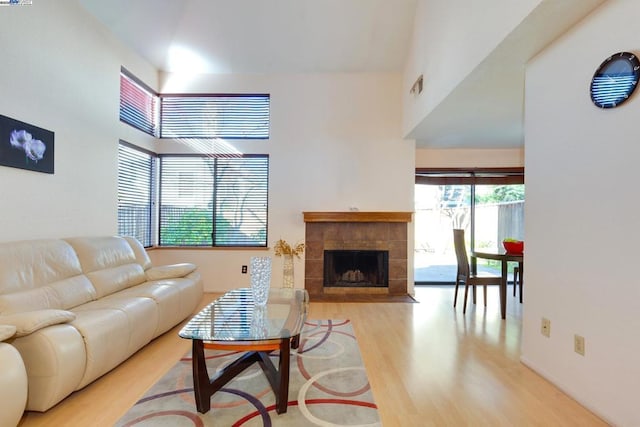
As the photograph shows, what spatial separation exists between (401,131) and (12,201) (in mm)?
4381

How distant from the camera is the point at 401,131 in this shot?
4.54 meters

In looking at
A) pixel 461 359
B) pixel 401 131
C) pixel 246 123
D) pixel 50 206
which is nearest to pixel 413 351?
pixel 461 359

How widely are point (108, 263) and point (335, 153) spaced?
313 cm

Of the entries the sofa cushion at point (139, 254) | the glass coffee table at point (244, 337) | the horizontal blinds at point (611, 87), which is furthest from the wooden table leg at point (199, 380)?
the horizontal blinds at point (611, 87)

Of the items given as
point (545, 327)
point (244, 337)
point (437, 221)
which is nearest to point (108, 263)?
point (244, 337)

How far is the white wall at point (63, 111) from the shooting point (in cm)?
238

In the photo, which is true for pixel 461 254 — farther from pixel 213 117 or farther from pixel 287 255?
pixel 213 117

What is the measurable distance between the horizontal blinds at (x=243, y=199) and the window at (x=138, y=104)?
1.13 m

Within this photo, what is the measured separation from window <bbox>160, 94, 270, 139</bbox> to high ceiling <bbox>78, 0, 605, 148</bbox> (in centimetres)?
43

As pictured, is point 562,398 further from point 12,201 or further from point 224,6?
point 224,6

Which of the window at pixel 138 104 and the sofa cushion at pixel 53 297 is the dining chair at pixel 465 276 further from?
the window at pixel 138 104

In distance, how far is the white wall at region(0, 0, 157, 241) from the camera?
7.80 ft

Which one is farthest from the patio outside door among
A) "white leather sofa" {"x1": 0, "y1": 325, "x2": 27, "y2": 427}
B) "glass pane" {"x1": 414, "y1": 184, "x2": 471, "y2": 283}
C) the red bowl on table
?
"white leather sofa" {"x1": 0, "y1": 325, "x2": 27, "y2": 427}

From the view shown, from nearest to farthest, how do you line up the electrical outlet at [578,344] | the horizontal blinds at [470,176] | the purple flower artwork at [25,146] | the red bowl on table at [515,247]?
1. the electrical outlet at [578,344]
2. the purple flower artwork at [25,146]
3. the red bowl on table at [515,247]
4. the horizontal blinds at [470,176]
